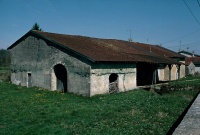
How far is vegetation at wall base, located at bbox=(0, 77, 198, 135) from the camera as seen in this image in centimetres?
1034

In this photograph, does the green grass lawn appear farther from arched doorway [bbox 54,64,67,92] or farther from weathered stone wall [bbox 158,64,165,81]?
weathered stone wall [bbox 158,64,165,81]

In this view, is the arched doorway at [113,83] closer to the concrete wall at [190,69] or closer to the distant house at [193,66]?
the distant house at [193,66]

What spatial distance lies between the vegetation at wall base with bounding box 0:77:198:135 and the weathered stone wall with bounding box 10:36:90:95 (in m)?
3.52

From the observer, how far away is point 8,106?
49.4 feet

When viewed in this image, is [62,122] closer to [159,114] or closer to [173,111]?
[159,114]

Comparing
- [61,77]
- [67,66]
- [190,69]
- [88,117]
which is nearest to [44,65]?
[61,77]

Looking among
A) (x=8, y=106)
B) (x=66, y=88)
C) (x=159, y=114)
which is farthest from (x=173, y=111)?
(x=66, y=88)

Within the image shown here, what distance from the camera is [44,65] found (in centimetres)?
2383

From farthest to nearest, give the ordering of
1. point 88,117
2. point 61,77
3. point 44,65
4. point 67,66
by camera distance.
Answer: point 44,65 → point 61,77 → point 67,66 → point 88,117

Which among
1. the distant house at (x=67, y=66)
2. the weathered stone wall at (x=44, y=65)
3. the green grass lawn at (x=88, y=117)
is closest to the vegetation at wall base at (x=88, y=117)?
the green grass lawn at (x=88, y=117)

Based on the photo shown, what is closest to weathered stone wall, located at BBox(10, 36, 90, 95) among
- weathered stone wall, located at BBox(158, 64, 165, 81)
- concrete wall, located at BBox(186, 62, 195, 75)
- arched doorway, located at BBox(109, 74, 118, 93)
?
arched doorway, located at BBox(109, 74, 118, 93)

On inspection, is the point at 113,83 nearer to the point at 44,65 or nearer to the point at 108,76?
the point at 108,76

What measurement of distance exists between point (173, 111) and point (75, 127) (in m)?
6.45

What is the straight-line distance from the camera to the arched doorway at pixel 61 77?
23266 mm
